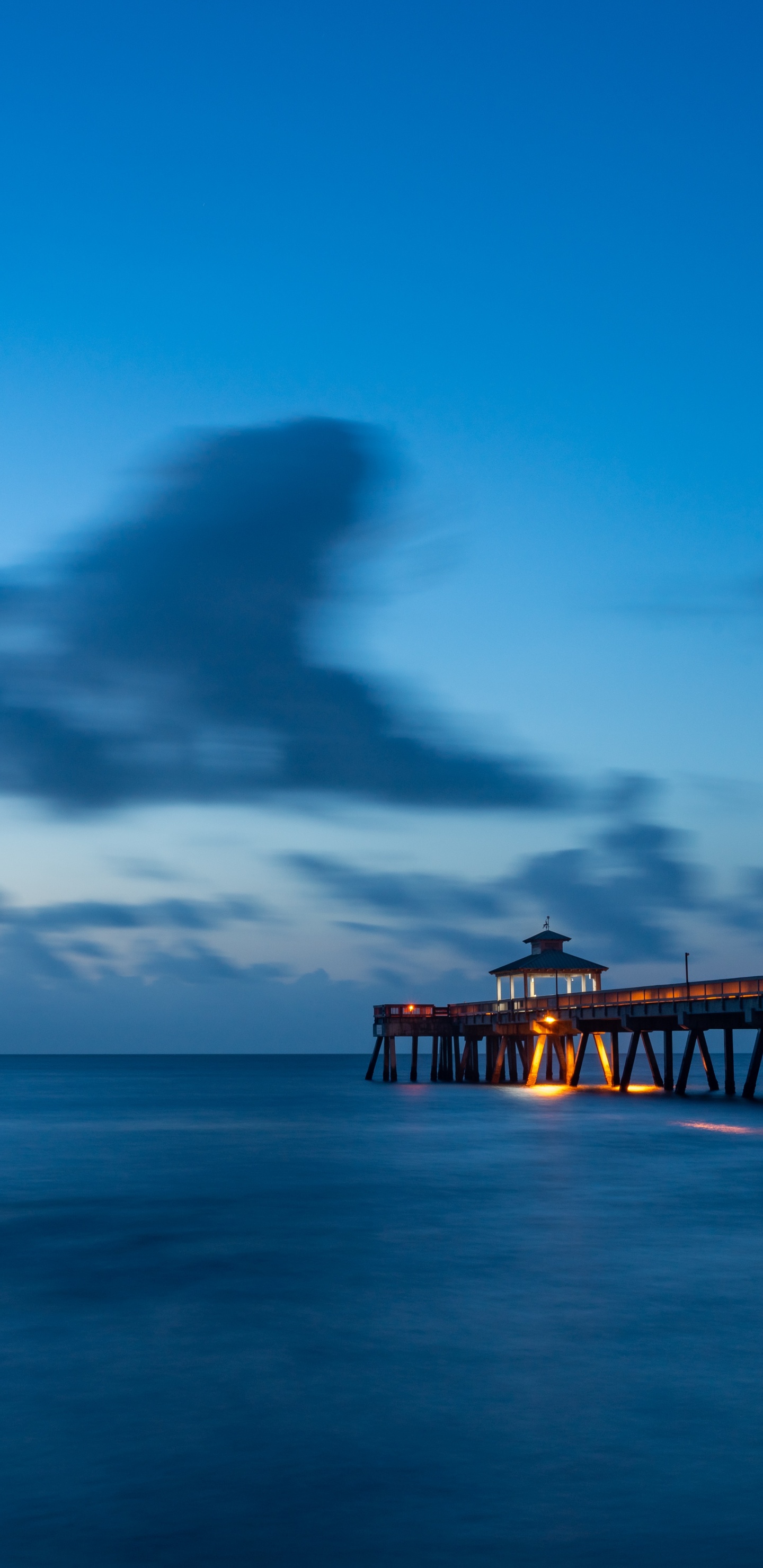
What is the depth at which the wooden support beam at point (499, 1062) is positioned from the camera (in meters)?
77.4

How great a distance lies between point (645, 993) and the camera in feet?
185

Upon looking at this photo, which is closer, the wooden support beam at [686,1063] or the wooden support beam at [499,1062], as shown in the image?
the wooden support beam at [686,1063]

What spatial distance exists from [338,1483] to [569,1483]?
6.47ft

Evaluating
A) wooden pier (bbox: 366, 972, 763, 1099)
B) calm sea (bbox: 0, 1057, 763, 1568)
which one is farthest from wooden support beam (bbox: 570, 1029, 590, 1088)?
calm sea (bbox: 0, 1057, 763, 1568)

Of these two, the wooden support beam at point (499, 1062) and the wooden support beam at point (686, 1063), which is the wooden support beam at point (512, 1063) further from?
the wooden support beam at point (686, 1063)

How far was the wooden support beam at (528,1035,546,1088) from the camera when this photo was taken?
2773 inches

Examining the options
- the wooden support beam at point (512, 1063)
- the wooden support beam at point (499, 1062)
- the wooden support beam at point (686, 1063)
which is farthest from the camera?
the wooden support beam at point (512, 1063)

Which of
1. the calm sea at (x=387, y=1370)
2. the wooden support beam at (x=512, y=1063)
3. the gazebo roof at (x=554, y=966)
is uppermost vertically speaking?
the gazebo roof at (x=554, y=966)

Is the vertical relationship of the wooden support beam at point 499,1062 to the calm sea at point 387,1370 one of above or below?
above

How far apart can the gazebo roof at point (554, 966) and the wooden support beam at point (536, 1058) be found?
3631mm

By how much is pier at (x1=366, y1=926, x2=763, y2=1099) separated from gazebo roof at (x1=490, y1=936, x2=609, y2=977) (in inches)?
2.7

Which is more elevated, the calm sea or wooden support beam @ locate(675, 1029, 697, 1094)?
wooden support beam @ locate(675, 1029, 697, 1094)

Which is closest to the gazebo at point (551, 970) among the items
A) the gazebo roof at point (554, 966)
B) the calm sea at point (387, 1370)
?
the gazebo roof at point (554, 966)

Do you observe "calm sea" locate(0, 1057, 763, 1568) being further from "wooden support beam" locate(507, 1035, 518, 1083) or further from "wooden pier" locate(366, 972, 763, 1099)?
"wooden support beam" locate(507, 1035, 518, 1083)
